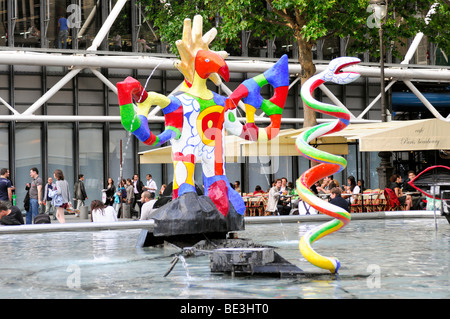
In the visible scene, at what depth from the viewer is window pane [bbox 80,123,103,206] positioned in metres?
32.0

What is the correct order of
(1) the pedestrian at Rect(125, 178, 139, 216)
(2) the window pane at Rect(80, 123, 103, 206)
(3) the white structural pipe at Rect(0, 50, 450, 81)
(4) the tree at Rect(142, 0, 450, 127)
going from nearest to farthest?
(4) the tree at Rect(142, 0, 450, 127)
(1) the pedestrian at Rect(125, 178, 139, 216)
(3) the white structural pipe at Rect(0, 50, 450, 81)
(2) the window pane at Rect(80, 123, 103, 206)

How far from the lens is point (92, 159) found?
105ft

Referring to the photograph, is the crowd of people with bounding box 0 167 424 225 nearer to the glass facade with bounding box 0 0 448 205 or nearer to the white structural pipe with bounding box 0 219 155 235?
the white structural pipe with bounding box 0 219 155 235

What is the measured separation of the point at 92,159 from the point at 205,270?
21364mm

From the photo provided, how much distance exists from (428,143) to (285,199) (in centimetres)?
524

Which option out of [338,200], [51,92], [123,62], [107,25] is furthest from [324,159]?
[107,25]

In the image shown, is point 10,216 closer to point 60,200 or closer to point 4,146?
point 60,200

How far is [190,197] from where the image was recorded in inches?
537

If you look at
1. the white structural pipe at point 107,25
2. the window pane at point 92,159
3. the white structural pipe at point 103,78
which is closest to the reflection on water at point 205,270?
the white structural pipe at point 103,78

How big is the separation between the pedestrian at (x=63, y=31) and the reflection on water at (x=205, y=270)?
15.1 m

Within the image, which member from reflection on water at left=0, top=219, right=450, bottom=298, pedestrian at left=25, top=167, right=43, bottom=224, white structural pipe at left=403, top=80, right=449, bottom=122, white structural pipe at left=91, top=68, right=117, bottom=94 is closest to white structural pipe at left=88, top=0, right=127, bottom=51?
white structural pipe at left=91, top=68, right=117, bottom=94

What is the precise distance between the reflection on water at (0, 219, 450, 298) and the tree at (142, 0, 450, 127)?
933 cm
